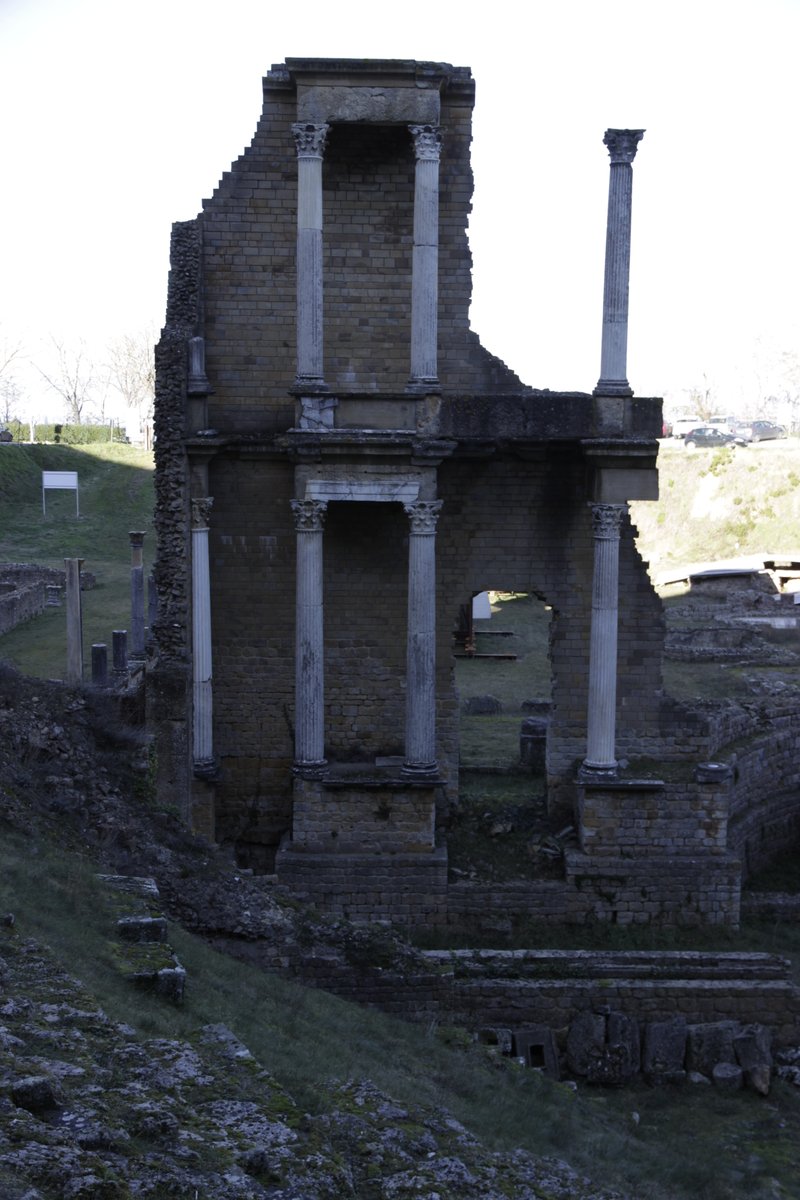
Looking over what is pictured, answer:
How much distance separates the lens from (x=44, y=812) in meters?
11.3

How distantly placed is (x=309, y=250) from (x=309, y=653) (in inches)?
179

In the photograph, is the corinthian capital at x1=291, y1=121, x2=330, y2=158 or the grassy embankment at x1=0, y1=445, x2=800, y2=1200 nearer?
the grassy embankment at x1=0, y1=445, x2=800, y2=1200

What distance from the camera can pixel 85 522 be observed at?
48.4 meters

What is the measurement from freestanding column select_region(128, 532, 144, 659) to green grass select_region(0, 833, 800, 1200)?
→ 13201 mm

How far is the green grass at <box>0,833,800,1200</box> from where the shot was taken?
8219 mm

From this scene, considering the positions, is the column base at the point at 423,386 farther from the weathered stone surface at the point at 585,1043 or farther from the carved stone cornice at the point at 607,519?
the weathered stone surface at the point at 585,1043

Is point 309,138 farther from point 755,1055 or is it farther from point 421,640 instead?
point 755,1055

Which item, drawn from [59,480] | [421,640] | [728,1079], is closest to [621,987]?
[728,1079]

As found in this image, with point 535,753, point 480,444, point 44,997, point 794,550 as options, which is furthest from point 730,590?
point 44,997

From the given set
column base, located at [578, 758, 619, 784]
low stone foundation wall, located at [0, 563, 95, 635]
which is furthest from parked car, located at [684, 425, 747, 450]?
column base, located at [578, 758, 619, 784]

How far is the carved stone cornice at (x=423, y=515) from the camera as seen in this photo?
14.8m

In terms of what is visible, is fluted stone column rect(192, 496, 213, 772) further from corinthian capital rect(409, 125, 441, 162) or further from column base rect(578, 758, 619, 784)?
corinthian capital rect(409, 125, 441, 162)

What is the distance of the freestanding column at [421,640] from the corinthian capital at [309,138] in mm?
4052

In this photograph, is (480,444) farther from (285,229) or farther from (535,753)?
(535,753)
